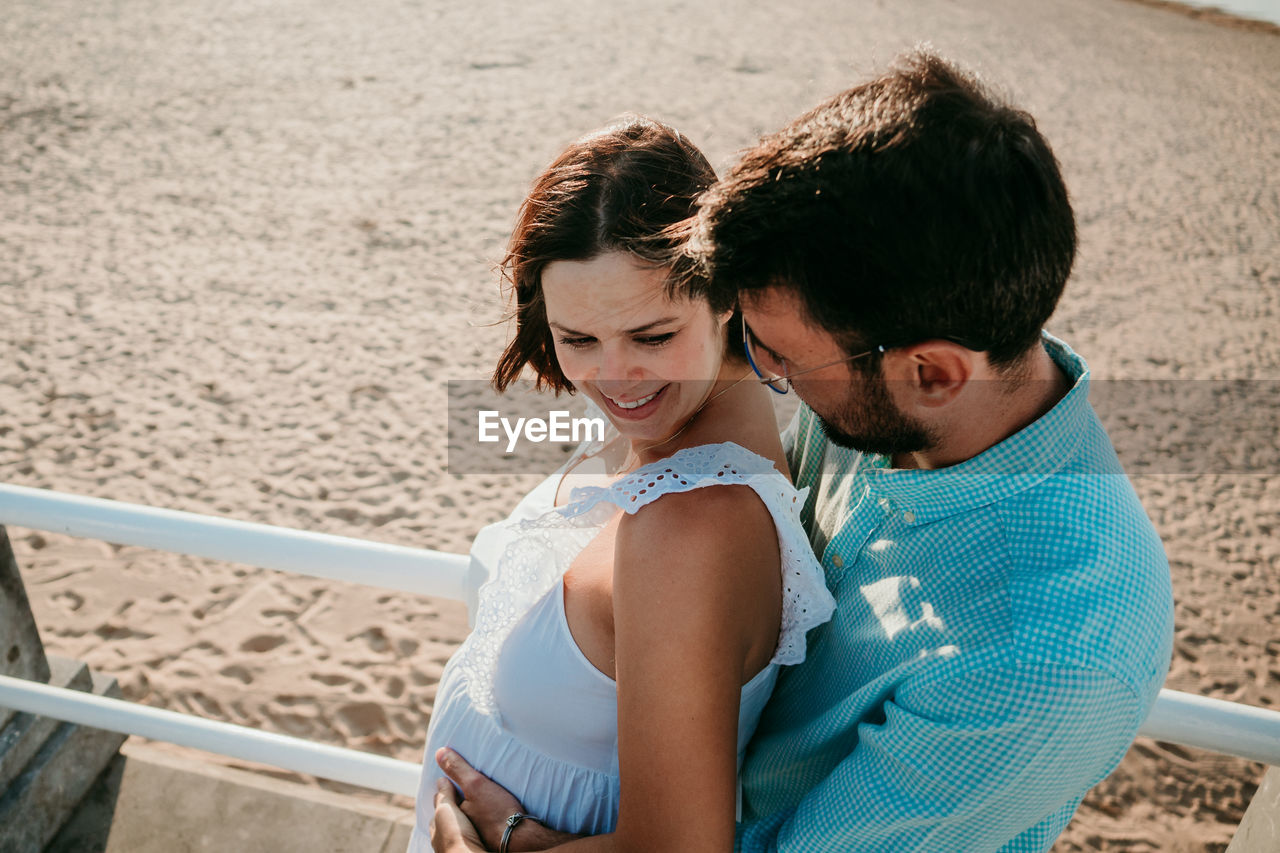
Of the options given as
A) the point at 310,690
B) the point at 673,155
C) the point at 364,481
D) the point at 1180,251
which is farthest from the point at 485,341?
the point at 1180,251

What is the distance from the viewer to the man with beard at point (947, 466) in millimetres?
1302

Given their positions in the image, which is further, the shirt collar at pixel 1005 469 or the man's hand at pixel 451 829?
the man's hand at pixel 451 829

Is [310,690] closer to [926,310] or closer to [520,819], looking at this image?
[520,819]

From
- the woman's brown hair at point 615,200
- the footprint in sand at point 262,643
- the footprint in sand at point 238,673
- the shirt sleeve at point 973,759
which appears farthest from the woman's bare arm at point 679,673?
the footprint in sand at point 262,643

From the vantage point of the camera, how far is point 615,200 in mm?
1856

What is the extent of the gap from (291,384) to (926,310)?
20.0ft

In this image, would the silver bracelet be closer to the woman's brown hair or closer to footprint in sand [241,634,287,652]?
the woman's brown hair

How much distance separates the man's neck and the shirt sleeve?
1.29ft

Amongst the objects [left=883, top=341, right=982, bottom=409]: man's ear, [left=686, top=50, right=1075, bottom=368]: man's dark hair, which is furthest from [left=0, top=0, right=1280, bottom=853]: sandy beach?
[left=883, top=341, right=982, bottom=409]: man's ear

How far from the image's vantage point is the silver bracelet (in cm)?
172

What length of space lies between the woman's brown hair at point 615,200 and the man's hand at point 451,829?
1.08 m

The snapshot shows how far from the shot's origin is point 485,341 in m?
7.68

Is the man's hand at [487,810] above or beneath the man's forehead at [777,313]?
beneath

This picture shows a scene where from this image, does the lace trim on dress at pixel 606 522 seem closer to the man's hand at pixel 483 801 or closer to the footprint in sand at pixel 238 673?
the man's hand at pixel 483 801
